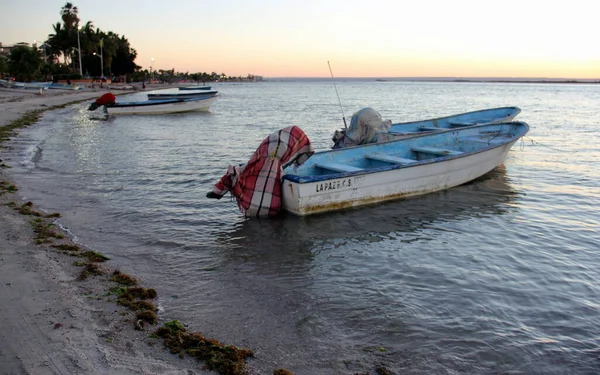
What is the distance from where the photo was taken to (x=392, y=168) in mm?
10188

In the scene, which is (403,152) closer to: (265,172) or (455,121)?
(265,172)

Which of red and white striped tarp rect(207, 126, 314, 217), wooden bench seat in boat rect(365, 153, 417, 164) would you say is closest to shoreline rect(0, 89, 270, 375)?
red and white striped tarp rect(207, 126, 314, 217)

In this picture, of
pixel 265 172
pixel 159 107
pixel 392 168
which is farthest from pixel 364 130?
pixel 159 107

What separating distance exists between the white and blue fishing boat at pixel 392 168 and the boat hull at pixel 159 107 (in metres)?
24.8

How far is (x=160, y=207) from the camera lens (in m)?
10.2

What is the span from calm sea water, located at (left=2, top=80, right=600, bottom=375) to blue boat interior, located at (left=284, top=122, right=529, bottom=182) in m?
0.88

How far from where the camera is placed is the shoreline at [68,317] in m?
4.21

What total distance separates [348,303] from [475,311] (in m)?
1.50

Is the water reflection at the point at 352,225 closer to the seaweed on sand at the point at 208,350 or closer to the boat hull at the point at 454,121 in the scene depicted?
the seaweed on sand at the point at 208,350

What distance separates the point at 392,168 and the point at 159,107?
87.8 ft

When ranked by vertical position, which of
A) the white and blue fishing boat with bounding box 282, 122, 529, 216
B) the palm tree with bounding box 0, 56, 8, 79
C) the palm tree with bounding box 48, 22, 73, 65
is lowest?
the white and blue fishing boat with bounding box 282, 122, 529, 216

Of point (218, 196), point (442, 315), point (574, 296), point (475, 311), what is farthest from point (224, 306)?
point (574, 296)

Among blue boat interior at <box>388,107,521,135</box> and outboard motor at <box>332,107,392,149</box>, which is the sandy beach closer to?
outboard motor at <box>332,107,392,149</box>

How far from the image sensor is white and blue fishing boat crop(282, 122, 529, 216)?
30.7 ft
